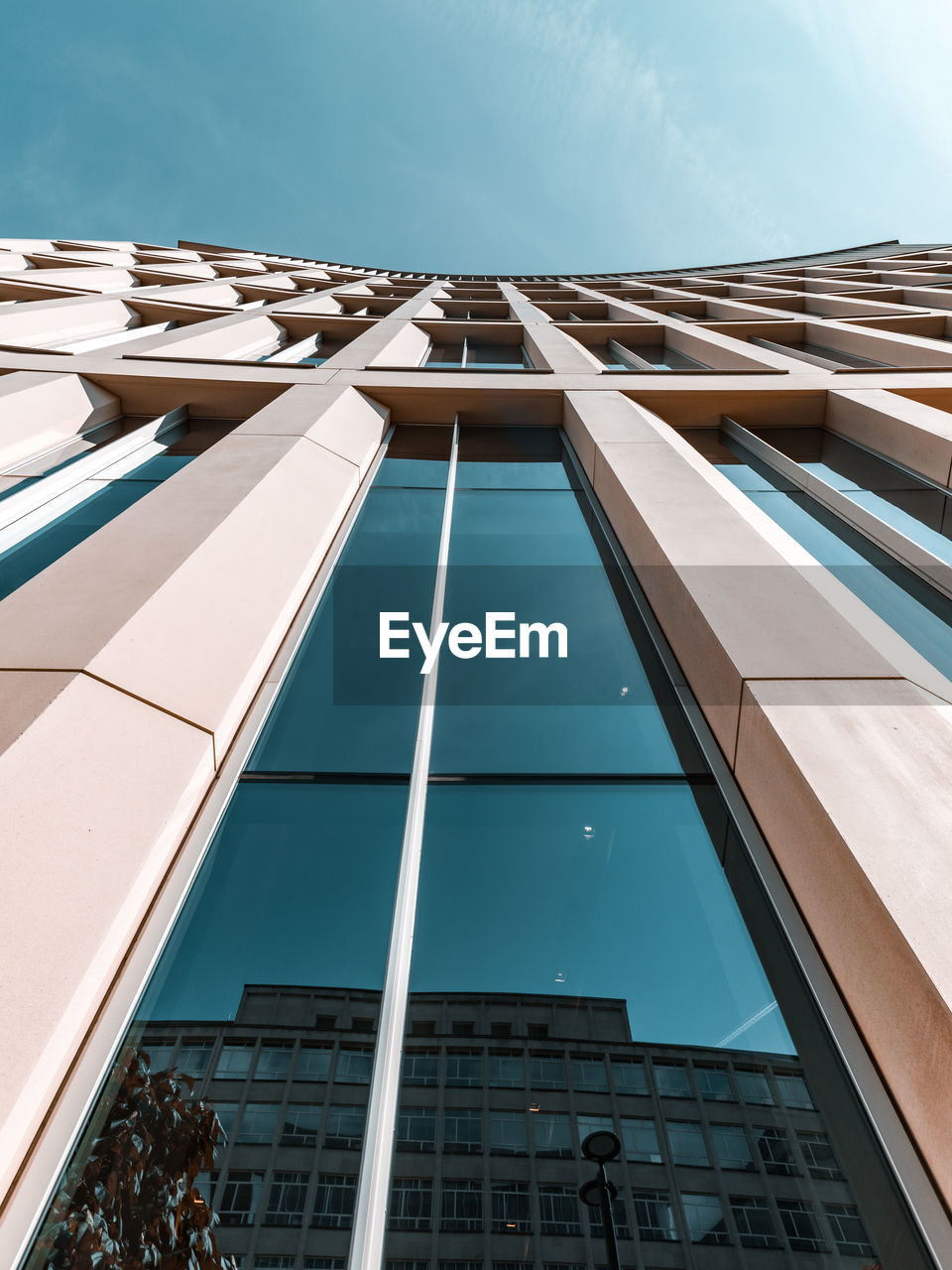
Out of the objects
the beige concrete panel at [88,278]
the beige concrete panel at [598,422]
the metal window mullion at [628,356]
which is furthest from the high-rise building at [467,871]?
the beige concrete panel at [88,278]

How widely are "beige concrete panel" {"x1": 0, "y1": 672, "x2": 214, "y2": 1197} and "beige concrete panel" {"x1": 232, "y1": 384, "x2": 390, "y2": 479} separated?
13.8 feet

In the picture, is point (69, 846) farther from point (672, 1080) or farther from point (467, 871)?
point (672, 1080)

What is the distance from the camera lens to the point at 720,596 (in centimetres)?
468

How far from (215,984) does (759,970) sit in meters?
2.31

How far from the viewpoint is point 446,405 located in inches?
350

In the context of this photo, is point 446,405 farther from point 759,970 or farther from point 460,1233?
point 460,1233

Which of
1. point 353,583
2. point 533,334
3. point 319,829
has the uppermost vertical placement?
point 533,334

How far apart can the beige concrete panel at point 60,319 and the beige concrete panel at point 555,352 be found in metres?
7.58

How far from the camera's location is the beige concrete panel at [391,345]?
1026cm

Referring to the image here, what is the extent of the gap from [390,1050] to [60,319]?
13.1 meters

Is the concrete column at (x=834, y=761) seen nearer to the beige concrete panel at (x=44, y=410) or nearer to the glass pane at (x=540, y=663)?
the glass pane at (x=540, y=663)

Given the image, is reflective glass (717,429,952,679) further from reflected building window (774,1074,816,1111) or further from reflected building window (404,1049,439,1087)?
reflected building window (404,1049,439,1087)

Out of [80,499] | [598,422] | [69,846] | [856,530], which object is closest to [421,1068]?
[69,846]

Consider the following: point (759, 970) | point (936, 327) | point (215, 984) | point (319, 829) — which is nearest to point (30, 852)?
A: point (215, 984)
